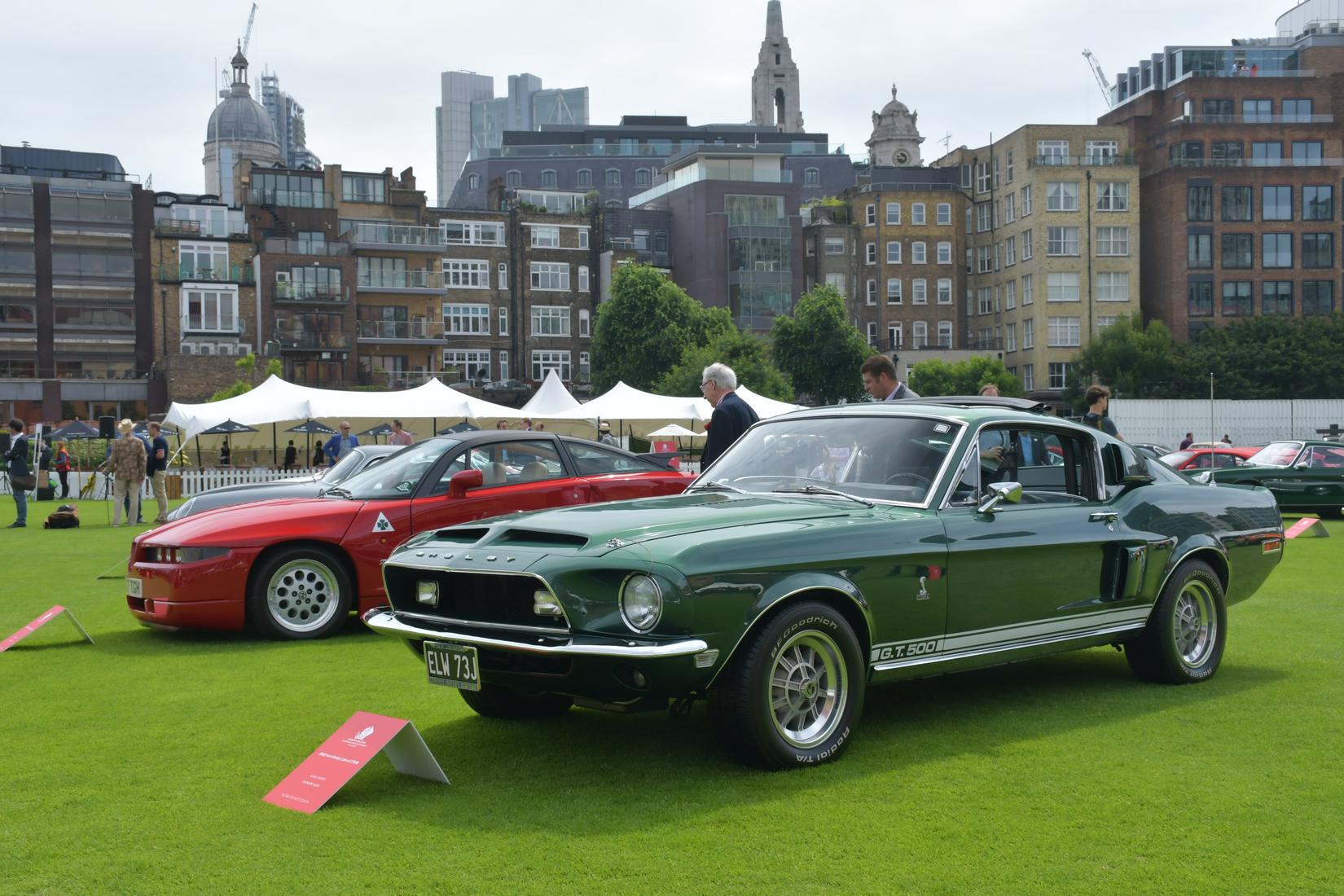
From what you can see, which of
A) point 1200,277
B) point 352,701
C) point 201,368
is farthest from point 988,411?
point 1200,277

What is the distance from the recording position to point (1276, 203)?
258ft

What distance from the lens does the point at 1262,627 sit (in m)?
9.88

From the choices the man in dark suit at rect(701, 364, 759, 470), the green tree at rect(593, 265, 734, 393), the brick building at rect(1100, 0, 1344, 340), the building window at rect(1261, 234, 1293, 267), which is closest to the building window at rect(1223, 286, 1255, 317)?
the brick building at rect(1100, 0, 1344, 340)

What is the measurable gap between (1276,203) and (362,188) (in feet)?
181

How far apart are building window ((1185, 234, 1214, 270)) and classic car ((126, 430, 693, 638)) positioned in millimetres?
75077

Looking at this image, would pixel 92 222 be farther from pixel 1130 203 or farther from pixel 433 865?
pixel 433 865

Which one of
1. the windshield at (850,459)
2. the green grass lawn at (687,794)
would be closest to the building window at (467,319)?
the green grass lawn at (687,794)

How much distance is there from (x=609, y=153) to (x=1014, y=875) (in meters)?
127

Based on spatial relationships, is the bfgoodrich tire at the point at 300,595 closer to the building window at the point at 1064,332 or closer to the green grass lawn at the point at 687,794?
the green grass lawn at the point at 687,794

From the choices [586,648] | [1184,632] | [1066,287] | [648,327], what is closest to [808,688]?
[586,648]

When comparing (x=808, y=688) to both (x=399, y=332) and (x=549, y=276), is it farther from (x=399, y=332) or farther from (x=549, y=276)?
(x=549, y=276)

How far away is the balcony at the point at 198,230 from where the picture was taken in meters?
75.7

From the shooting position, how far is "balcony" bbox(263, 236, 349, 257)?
7562 centimetres

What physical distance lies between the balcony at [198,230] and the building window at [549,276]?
58.7ft
